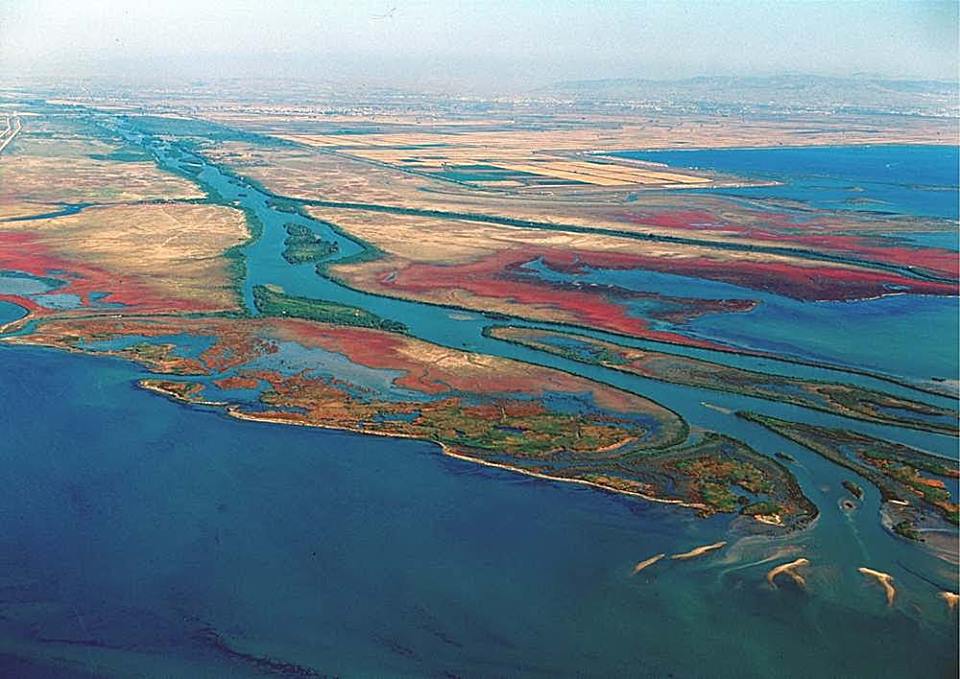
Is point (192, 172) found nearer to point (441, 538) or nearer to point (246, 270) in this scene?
point (246, 270)

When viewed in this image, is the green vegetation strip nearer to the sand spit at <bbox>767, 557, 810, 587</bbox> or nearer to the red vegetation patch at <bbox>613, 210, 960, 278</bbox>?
the red vegetation patch at <bbox>613, 210, 960, 278</bbox>

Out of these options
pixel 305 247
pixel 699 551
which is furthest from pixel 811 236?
pixel 699 551

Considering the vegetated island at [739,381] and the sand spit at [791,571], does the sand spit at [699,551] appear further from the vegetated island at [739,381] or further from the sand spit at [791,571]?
the vegetated island at [739,381]

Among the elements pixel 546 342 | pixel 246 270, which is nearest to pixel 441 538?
pixel 546 342

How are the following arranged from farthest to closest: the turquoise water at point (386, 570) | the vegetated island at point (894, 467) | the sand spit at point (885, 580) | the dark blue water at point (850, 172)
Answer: the dark blue water at point (850, 172), the vegetated island at point (894, 467), the sand spit at point (885, 580), the turquoise water at point (386, 570)

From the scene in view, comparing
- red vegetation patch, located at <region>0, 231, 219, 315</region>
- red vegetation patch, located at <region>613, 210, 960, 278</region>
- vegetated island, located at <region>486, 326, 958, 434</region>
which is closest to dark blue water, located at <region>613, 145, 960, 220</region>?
red vegetation patch, located at <region>613, 210, 960, 278</region>

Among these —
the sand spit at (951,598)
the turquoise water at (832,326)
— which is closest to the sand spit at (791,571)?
the sand spit at (951,598)
